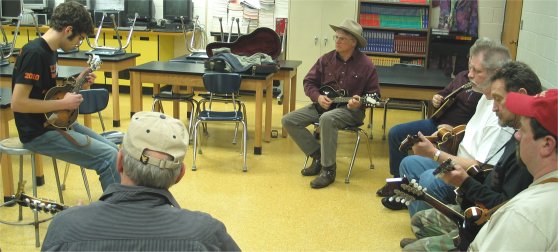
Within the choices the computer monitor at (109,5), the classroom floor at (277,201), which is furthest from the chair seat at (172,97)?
the computer monitor at (109,5)

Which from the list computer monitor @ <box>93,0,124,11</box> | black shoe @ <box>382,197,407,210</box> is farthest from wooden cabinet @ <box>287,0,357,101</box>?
black shoe @ <box>382,197,407,210</box>

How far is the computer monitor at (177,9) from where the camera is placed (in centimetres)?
751

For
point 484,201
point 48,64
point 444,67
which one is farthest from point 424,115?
→ point 48,64

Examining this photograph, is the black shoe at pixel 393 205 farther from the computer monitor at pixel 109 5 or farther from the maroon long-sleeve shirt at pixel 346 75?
the computer monitor at pixel 109 5

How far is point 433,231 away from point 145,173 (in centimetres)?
179

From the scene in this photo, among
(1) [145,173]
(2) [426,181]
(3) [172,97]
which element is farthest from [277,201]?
(1) [145,173]

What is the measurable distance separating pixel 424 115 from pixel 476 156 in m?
2.11

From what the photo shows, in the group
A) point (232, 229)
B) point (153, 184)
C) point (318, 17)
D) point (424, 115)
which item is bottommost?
Answer: point (232, 229)

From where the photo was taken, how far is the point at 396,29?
7.12m

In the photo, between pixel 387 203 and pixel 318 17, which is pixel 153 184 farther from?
pixel 318 17

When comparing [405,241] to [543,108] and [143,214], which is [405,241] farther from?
[143,214]

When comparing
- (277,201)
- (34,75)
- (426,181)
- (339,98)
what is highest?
(34,75)

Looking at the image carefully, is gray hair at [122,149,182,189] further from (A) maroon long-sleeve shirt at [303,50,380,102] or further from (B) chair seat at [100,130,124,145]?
(A) maroon long-sleeve shirt at [303,50,380,102]

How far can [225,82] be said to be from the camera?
14.7 ft
